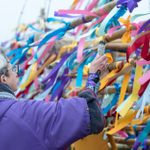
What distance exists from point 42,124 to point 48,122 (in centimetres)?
2

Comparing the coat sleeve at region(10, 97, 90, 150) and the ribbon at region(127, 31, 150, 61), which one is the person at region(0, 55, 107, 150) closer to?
the coat sleeve at region(10, 97, 90, 150)

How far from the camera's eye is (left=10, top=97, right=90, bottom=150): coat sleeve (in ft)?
3.85

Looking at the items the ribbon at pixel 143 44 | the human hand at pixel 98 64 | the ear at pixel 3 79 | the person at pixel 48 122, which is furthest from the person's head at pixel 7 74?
the ribbon at pixel 143 44

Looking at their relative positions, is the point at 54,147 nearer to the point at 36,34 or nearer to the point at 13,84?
the point at 13,84

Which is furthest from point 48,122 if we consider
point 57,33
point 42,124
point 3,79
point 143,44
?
point 57,33

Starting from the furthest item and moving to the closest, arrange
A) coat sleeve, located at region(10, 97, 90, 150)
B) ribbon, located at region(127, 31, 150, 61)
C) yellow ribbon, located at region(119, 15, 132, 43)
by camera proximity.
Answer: yellow ribbon, located at region(119, 15, 132, 43) < ribbon, located at region(127, 31, 150, 61) < coat sleeve, located at region(10, 97, 90, 150)

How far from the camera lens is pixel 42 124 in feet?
3.91

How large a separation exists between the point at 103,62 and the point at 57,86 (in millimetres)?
644

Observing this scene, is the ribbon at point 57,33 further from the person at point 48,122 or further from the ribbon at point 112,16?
the person at point 48,122

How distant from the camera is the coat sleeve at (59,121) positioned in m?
1.17

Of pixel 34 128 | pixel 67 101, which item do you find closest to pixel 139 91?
pixel 67 101

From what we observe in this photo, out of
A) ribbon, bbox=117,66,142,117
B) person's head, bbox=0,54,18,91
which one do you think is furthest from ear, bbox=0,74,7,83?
ribbon, bbox=117,66,142,117

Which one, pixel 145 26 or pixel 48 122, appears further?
pixel 145 26

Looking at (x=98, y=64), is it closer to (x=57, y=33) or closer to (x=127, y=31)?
(x=127, y=31)
